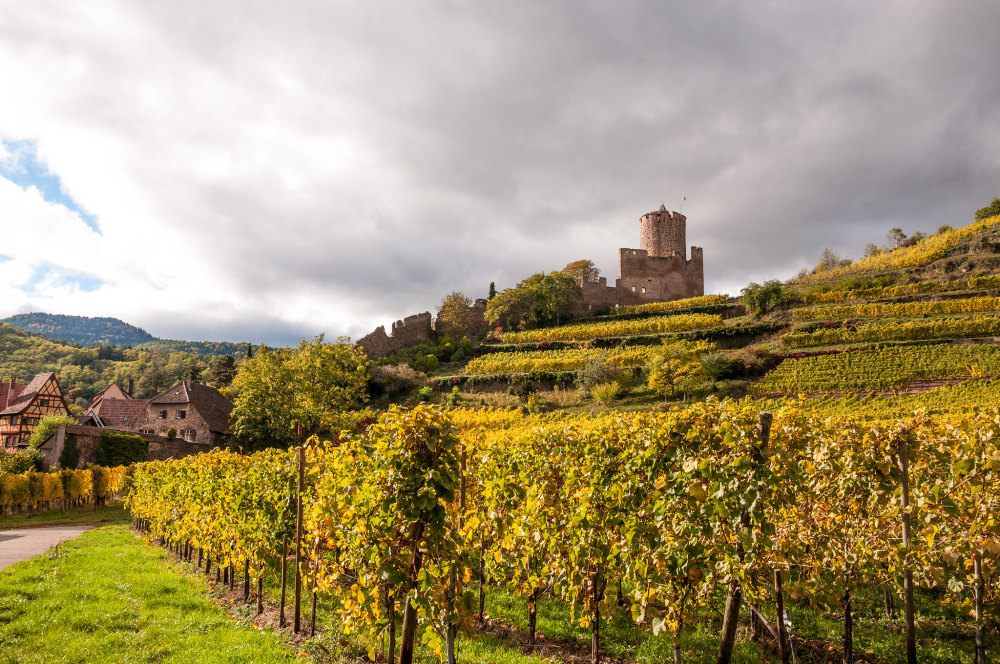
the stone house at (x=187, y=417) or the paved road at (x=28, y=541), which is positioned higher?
the stone house at (x=187, y=417)

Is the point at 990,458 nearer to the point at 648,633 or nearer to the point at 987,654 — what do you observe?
the point at 987,654

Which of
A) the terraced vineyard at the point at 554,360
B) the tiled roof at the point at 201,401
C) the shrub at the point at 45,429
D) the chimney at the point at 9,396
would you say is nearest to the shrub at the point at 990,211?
the terraced vineyard at the point at 554,360

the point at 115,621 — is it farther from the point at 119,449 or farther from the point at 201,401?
the point at 201,401

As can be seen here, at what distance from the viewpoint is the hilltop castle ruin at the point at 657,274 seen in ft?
191

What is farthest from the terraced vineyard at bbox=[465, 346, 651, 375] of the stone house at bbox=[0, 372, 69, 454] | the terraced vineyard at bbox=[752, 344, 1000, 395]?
the stone house at bbox=[0, 372, 69, 454]

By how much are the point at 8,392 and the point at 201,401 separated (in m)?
24.9

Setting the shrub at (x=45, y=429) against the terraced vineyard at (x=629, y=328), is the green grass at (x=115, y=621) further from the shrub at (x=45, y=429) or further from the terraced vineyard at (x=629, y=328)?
the terraced vineyard at (x=629, y=328)

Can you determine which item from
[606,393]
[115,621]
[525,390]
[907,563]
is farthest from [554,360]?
[907,563]

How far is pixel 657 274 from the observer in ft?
197

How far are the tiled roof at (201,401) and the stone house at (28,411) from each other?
9569mm

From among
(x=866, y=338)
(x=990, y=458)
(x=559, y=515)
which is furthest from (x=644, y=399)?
(x=990, y=458)

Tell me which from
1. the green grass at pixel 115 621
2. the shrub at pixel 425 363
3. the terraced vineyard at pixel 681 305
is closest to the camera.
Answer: the green grass at pixel 115 621

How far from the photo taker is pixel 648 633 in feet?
22.5

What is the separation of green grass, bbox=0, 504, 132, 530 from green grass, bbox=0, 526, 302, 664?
55.4 feet
